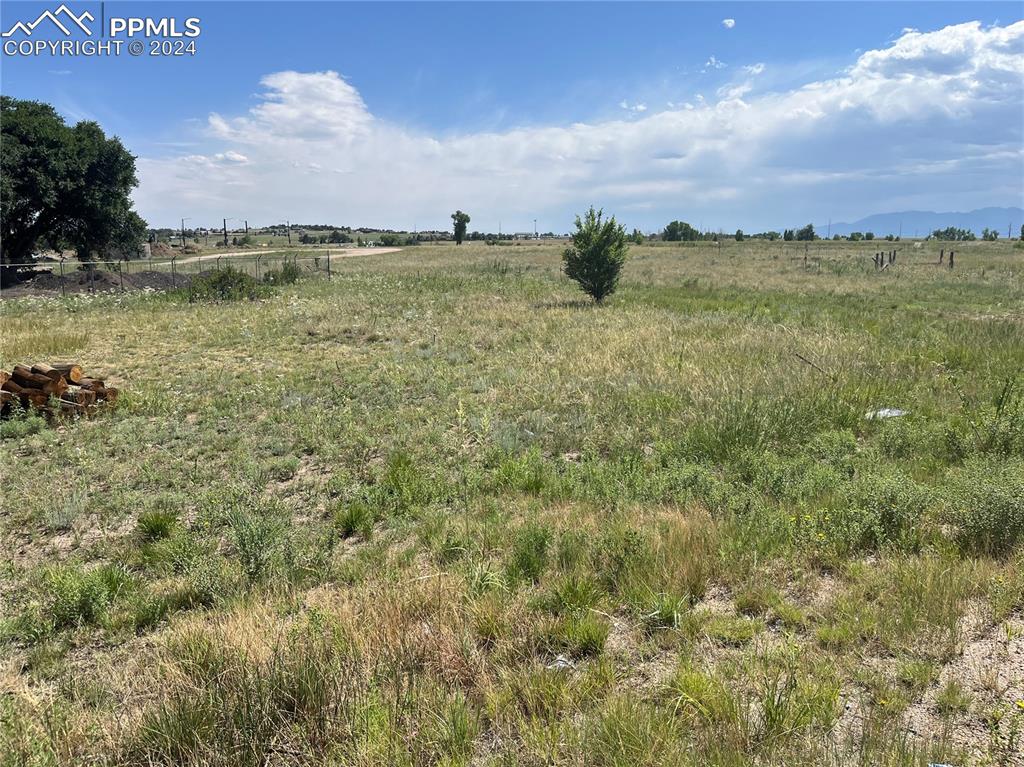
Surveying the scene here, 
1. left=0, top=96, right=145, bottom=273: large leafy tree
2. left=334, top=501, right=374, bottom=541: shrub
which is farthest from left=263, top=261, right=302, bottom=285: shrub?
left=334, top=501, right=374, bottom=541: shrub

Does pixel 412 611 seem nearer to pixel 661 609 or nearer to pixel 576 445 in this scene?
pixel 661 609

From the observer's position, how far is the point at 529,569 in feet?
13.5

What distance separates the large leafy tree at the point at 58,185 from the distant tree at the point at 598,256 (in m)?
26.8

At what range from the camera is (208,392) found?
9891 millimetres

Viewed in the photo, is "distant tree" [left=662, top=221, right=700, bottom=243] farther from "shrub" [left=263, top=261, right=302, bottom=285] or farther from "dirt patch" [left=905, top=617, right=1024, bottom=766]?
"dirt patch" [left=905, top=617, right=1024, bottom=766]

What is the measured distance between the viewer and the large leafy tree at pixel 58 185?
28.0 metres

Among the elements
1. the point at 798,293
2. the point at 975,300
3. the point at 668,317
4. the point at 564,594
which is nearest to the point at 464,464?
the point at 564,594

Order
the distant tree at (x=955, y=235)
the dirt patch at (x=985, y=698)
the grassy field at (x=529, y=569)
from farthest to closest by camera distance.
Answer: the distant tree at (x=955, y=235) → the grassy field at (x=529, y=569) → the dirt patch at (x=985, y=698)

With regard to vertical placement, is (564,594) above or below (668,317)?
below

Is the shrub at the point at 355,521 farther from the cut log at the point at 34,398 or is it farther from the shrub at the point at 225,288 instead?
the shrub at the point at 225,288

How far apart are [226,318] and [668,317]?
46.2 ft

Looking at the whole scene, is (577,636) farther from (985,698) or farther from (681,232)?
(681,232)

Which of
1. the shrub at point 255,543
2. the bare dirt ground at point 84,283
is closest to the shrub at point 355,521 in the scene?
the shrub at point 255,543

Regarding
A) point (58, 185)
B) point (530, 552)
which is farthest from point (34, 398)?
point (58, 185)
